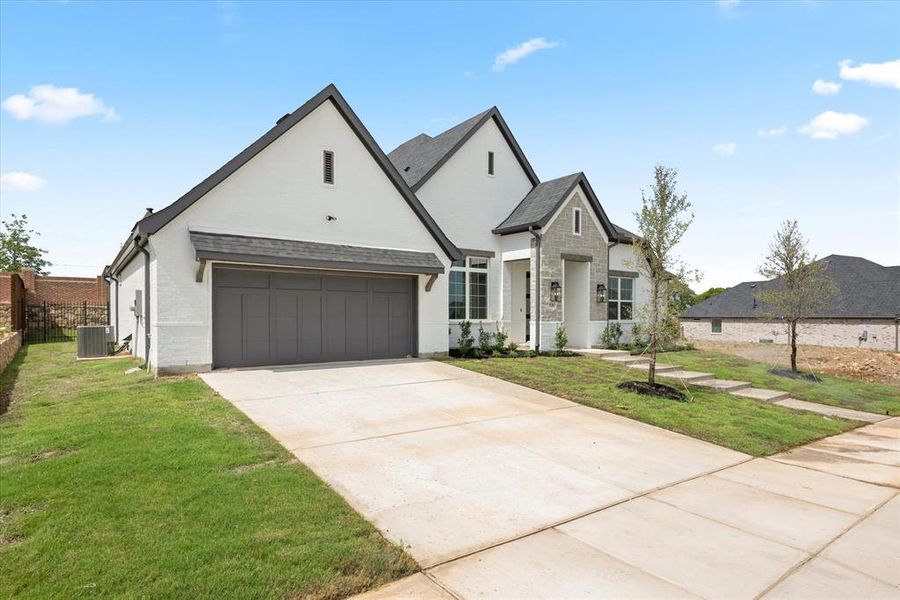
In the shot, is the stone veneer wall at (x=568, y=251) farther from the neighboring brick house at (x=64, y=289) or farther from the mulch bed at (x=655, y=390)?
the neighboring brick house at (x=64, y=289)

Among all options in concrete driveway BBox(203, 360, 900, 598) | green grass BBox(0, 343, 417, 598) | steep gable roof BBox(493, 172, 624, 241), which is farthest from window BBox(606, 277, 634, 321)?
green grass BBox(0, 343, 417, 598)

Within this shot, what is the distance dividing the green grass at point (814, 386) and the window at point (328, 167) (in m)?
12.3

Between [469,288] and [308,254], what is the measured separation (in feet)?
22.2

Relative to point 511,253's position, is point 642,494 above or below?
below

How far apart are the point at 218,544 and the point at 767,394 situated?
12285 mm

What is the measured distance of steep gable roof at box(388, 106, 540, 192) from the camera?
1666 cm

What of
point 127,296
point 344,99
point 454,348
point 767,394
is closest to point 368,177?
point 344,99

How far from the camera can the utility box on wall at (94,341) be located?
15203mm

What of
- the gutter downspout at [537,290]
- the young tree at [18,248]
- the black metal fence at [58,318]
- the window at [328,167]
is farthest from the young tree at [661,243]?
the young tree at [18,248]

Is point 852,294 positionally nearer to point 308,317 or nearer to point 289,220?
point 308,317

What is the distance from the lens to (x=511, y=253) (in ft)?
57.2

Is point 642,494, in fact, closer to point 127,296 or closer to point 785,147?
point 785,147

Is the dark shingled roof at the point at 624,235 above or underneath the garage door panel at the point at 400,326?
above

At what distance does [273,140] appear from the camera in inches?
468
